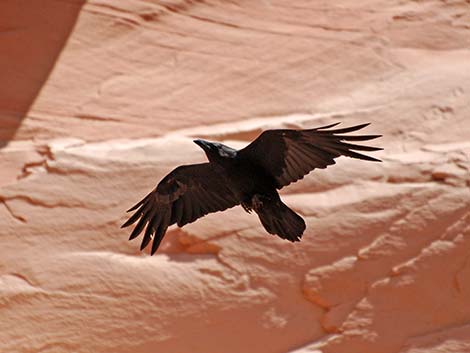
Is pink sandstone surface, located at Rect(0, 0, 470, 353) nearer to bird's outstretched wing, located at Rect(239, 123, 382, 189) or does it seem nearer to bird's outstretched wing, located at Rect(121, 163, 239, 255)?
bird's outstretched wing, located at Rect(121, 163, 239, 255)

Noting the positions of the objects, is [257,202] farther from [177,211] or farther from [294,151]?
[177,211]

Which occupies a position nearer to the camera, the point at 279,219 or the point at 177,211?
the point at 279,219

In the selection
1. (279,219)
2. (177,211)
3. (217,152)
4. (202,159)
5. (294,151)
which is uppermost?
(294,151)

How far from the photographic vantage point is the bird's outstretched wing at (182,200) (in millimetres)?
6379

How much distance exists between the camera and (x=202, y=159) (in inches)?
294

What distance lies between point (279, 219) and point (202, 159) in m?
1.63

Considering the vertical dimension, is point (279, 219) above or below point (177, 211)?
above

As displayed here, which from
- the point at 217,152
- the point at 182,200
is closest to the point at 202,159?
the point at 182,200

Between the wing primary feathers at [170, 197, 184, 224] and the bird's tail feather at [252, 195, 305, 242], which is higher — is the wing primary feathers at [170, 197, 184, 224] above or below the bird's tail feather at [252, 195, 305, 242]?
below

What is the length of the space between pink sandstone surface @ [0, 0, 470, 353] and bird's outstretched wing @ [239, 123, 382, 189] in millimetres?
1466

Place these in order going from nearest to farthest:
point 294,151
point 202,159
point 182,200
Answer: point 294,151, point 182,200, point 202,159

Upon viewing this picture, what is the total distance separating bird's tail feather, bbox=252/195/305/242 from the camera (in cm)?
590

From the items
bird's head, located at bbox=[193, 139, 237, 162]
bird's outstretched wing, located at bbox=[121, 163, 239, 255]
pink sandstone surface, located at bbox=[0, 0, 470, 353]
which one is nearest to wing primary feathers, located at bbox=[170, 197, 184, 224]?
bird's outstretched wing, located at bbox=[121, 163, 239, 255]

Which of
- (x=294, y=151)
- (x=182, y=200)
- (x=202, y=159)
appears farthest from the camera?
(x=202, y=159)
